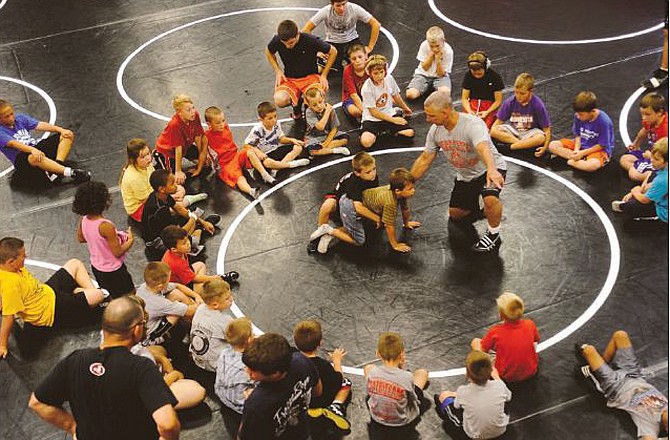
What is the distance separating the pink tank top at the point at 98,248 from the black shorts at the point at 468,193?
3337mm

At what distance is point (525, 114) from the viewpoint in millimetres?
9195

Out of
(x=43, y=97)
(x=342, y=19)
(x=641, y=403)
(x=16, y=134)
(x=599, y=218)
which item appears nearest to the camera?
(x=641, y=403)

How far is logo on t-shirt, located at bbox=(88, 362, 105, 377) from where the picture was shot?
486 cm

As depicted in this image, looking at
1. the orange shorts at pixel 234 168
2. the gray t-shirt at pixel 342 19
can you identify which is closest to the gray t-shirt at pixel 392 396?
the orange shorts at pixel 234 168

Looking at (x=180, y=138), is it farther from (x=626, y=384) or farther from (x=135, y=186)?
(x=626, y=384)

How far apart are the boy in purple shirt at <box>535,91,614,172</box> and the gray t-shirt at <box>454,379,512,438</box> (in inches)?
146

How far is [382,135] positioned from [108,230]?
12.4ft

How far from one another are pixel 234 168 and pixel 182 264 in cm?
203

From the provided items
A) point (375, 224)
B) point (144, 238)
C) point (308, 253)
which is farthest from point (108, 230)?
point (375, 224)

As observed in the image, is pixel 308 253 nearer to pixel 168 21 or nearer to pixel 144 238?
pixel 144 238

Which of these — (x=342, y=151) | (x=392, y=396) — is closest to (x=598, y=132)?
(x=342, y=151)

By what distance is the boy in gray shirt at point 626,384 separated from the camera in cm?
596

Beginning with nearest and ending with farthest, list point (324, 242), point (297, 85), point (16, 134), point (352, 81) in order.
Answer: point (324, 242), point (16, 134), point (352, 81), point (297, 85)

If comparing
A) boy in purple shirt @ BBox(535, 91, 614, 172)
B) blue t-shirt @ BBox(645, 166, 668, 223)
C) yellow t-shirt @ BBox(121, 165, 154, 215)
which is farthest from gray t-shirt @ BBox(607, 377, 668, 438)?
yellow t-shirt @ BBox(121, 165, 154, 215)
